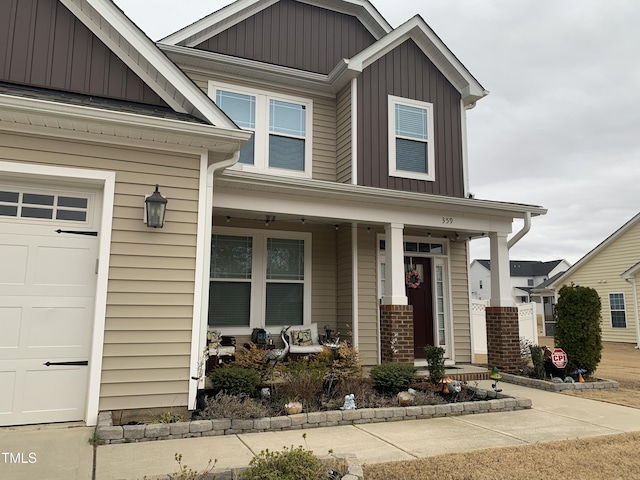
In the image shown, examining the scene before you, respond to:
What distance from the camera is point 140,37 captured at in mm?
5617

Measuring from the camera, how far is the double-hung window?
1932 cm

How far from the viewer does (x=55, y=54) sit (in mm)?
5508

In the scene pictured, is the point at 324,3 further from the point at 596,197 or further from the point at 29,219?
the point at 596,197

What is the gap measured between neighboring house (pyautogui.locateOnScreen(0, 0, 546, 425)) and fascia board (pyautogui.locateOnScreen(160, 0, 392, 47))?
5cm

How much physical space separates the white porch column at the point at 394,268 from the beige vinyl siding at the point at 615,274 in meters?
14.7

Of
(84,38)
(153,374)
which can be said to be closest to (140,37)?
(84,38)

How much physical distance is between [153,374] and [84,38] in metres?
4.03

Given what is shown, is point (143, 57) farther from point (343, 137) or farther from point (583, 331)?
point (583, 331)

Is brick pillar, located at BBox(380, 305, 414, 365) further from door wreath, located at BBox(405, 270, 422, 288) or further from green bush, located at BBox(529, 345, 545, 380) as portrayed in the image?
green bush, located at BBox(529, 345, 545, 380)

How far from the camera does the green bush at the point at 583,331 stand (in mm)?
8094

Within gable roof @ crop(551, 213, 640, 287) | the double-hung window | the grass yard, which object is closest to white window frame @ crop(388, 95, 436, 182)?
the grass yard

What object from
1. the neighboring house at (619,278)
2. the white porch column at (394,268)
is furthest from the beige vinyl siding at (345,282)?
the neighboring house at (619,278)

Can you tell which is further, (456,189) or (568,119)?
(568,119)

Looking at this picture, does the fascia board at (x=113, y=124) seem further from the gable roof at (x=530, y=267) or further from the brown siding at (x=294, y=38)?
the gable roof at (x=530, y=267)
